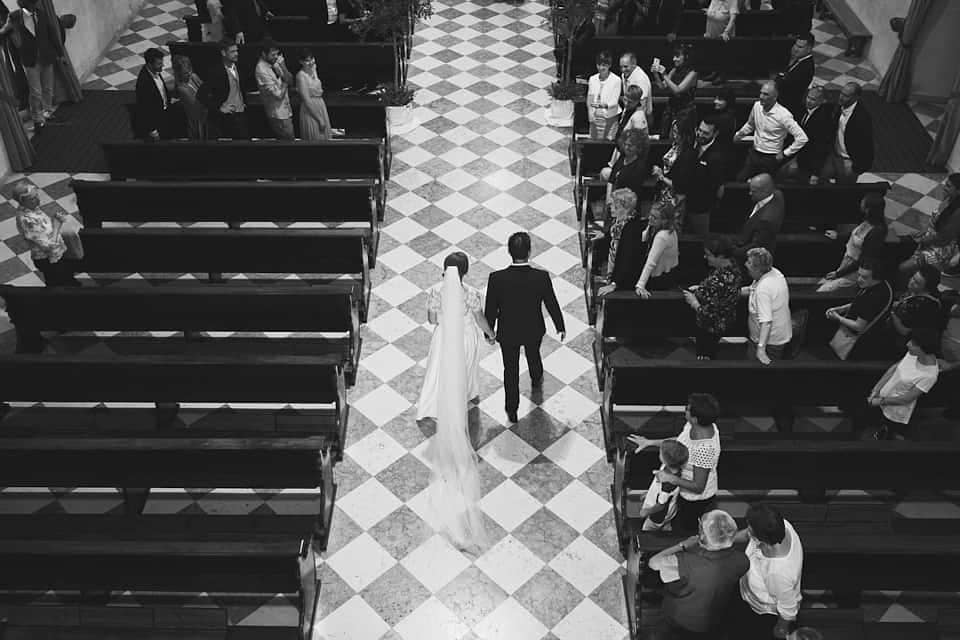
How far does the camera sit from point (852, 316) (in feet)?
23.2

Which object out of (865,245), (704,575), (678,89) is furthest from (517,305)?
(678,89)

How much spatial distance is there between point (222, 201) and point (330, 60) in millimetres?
3326

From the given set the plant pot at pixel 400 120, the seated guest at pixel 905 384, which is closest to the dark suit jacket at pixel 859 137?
the seated guest at pixel 905 384

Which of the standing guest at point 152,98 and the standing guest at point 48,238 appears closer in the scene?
the standing guest at point 48,238

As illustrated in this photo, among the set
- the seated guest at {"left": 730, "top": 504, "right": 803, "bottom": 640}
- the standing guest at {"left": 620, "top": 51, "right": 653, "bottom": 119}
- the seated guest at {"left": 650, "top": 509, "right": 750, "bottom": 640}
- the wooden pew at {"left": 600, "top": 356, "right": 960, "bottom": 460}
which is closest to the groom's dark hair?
the wooden pew at {"left": 600, "top": 356, "right": 960, "bottom": 460}

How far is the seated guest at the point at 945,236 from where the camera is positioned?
7.75 m

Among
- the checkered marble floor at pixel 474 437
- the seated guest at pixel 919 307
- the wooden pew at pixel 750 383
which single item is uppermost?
the seated guest at pixel 919 307

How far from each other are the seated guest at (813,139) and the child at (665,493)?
15.4ft

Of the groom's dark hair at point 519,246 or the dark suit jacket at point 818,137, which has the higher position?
the groom's dark hair at point 519,246

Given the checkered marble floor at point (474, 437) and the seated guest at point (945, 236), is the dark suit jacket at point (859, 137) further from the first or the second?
the checkered marble floor at point (474, 437)

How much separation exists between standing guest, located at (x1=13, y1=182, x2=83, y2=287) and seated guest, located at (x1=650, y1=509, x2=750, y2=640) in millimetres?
5758

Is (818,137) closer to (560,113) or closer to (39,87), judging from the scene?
(560,113)

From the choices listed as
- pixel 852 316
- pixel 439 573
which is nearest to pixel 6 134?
pixel 439 573

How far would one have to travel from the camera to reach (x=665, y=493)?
18.2ft
